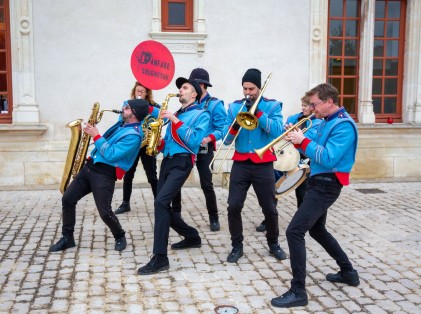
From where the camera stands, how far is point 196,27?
9.41 meters

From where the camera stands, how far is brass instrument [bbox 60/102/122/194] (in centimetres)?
567

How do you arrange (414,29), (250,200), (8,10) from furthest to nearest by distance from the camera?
(414,29)
(8,10)
(250,200)

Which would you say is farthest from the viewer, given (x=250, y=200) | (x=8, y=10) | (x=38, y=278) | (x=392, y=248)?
(x=8, y=10)

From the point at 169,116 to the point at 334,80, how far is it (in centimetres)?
613

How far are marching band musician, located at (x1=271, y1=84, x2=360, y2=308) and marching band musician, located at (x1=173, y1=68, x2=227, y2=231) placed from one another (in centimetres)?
209

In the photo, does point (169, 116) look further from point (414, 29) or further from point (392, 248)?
point (414, 29)

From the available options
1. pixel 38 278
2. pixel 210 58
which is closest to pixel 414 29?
pixel 210 58

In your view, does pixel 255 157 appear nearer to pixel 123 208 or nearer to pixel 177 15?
pixel 123 208

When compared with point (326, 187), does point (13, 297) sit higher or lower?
lower

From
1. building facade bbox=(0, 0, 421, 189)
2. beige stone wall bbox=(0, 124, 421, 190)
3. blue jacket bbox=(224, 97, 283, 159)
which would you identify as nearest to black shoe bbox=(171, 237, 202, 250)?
blue jacket bbox=(224, 97, 283, 159)

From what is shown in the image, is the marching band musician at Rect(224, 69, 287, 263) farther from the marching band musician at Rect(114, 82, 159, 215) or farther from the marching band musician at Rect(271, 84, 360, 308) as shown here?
the marching band musician at Rect(114, 82, 159, 215)

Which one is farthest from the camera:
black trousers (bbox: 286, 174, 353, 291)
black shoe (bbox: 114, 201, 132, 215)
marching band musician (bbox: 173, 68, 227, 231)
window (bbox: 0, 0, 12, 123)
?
window (bbox: 0, 0, 12, 123)

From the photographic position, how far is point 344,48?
33.7 ft

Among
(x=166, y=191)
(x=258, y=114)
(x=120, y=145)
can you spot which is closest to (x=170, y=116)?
(x=120, y=145)
